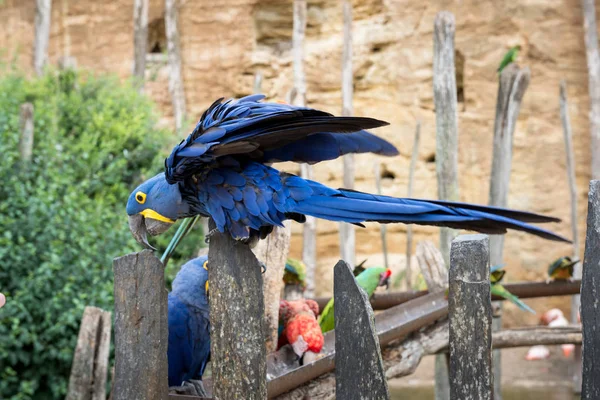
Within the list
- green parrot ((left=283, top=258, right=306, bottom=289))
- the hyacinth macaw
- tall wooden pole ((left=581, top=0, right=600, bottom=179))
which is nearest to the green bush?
green parrot ((left=283, top=258, right=306, bottom=289))

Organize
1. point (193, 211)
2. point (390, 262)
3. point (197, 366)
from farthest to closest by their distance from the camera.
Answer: point (390, 262) → point (197, 366) → point (193, 211)

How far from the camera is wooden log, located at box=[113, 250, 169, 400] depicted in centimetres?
179

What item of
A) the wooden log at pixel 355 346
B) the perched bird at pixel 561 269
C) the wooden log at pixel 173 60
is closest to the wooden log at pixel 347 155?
the wooden log at pixel 173 60

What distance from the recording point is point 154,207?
1.96 meters

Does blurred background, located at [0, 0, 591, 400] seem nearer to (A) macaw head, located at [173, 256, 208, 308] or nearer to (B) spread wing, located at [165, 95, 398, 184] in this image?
(A) macaw head, located at [173, 256, 208, 308]

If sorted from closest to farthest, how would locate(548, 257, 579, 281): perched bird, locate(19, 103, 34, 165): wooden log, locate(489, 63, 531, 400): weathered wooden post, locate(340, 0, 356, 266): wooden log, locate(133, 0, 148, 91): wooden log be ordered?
locate(548, 257, 579, 281): perched bird → locate(19, 103, 34, 165): wooden log → locate(489, 63, 531, 400): weathered wooden post → locate(340, 0, 356, 266): wooden log → locate(133, 0, 148, 91): wooden log

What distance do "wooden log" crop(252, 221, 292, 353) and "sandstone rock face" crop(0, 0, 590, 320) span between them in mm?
5656

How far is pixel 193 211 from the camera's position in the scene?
1992mm

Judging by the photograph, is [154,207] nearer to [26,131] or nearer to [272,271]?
[272,271]

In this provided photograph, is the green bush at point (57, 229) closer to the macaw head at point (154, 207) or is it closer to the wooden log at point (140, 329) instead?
the macaw head at point (154, 207)

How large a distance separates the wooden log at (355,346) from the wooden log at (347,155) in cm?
483

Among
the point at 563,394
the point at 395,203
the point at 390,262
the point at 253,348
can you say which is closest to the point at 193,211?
the point at 253,348

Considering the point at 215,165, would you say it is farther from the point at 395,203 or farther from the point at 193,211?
the point at 395,203

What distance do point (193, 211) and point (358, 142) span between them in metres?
0.50
